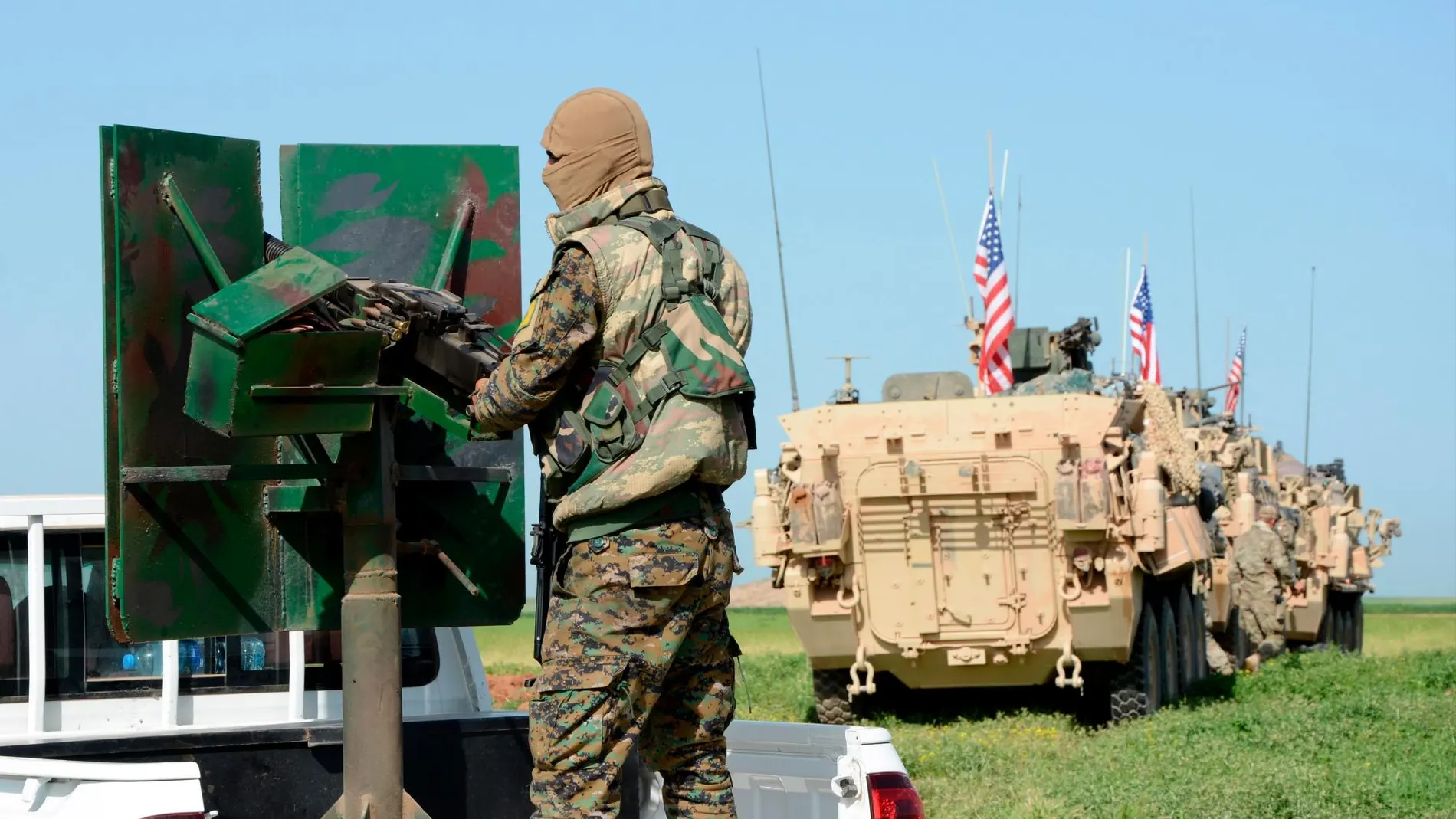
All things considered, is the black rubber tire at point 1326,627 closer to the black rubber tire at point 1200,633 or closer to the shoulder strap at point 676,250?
the black rubber tire at point 1200,633

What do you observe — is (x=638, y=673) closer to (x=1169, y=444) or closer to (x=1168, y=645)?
(x=1168, y=645)

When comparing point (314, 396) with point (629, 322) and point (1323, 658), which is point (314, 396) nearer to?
point (629, 322)

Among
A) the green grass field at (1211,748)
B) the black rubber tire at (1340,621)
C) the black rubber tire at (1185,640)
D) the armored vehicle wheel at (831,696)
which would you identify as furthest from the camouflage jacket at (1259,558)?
the armored vehicle wheel at (831,696)

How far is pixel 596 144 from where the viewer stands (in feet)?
12.6

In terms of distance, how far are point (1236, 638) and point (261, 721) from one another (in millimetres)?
16407

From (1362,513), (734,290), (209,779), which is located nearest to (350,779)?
(209,779)

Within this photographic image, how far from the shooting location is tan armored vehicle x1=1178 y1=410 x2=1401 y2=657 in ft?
62.3

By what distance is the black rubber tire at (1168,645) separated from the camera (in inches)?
553

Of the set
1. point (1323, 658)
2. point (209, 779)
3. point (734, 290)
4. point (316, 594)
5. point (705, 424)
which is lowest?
point (1323, 658)

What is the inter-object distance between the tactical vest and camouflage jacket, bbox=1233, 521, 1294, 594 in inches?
696

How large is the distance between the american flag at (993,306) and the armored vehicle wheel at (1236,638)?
4.38 metres

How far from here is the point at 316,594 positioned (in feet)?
13.5

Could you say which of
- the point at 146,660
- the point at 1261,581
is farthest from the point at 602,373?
the point at 1261,581

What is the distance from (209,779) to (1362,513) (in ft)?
90.6
